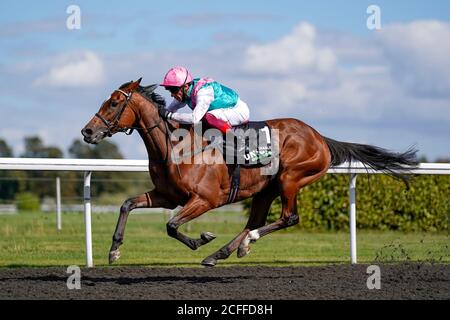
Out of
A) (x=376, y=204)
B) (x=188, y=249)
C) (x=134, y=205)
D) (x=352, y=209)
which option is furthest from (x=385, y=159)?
(x=376, y=204)

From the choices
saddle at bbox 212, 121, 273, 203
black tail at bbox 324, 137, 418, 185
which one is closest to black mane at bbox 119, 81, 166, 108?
saddle at bbox 212, 121, 273, 203

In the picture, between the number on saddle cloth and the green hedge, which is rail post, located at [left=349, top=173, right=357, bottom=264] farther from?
the green hedge

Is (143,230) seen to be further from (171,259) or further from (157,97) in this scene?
(157,97)

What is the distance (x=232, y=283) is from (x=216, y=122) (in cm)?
155

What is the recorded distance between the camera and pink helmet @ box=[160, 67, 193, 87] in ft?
23.5

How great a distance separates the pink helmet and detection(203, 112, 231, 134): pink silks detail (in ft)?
1.30

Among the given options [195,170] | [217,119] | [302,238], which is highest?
[217,119]

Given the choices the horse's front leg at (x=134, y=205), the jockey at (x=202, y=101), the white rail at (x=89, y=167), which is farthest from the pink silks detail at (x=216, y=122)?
the white rail at (x=89, y=167)

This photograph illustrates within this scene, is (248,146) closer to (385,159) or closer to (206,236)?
(206,236)

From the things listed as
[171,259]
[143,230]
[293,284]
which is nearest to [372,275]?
[293,284]

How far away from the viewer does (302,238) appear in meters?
13.3

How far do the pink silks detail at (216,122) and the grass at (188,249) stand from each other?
2317 mm

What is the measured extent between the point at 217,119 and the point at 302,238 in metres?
6.48
